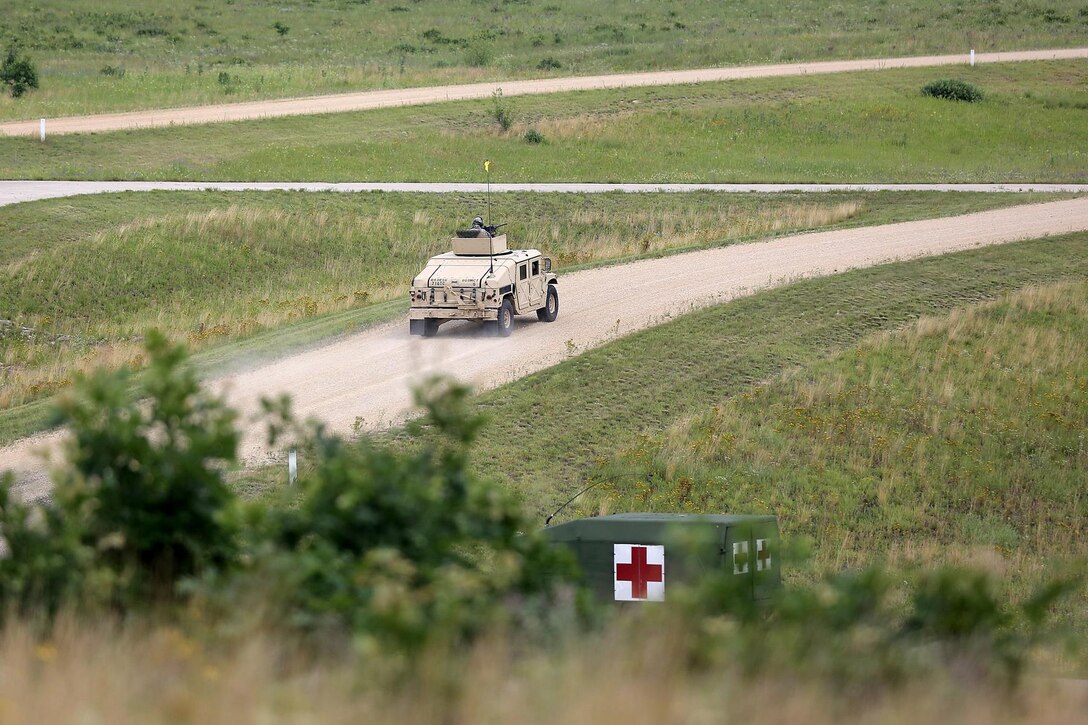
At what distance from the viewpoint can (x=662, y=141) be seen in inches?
2039

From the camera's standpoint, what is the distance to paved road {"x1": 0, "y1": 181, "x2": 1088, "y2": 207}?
39.0 meters

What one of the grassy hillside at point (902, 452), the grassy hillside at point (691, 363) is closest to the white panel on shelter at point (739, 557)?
the grassy hillside at point (902, 452)

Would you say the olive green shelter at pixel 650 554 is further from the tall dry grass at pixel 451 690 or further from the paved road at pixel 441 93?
the paved road at pixel 441 93

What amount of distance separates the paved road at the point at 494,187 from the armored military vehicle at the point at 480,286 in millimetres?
15807

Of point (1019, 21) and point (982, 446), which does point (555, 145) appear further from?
point (1019, 21)

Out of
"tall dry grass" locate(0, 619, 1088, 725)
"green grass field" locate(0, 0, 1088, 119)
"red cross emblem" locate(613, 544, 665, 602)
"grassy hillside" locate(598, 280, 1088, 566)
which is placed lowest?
"grassy hillside" locate(598, 280, 1088, 566)

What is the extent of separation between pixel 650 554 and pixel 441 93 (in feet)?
149

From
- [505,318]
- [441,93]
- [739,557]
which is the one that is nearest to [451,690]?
[739,557]

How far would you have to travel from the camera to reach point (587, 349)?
2441 cm

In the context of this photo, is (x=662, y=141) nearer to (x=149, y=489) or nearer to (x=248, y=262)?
(x=248, y=262)

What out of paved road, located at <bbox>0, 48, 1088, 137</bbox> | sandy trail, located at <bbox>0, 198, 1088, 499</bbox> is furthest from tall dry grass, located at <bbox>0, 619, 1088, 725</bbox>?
paved road, located at <bbox>0, 48, 1088, 137</bbox>

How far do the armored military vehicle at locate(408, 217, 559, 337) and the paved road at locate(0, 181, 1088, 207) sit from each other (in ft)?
51.9

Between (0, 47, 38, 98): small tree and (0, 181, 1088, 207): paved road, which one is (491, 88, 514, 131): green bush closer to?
(0, 181, 1088, 207): paved road

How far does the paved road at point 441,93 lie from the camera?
4894 centimetres
